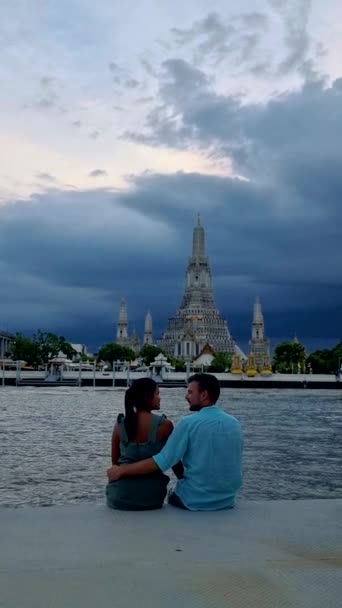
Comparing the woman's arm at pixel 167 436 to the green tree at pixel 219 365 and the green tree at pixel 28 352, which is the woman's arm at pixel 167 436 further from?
the green tree at pixel 219 365

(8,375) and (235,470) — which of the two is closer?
(235,470)

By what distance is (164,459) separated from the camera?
236 inches

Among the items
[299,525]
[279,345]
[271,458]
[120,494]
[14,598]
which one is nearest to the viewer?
[14,598]

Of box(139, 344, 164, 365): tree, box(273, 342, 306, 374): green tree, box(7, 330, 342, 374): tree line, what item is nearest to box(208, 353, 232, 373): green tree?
box(7, 330, 342, 374): tree line

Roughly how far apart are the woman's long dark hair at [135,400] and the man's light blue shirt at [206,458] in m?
0.35

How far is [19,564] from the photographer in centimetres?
438

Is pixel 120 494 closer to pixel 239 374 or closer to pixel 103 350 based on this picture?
pixel 239 374

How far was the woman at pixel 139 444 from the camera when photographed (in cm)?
602

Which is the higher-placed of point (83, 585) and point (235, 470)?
point (235, 470)

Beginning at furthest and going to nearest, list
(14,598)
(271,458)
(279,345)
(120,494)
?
(279,345) → (271,458) → (120,494) → (14,598)

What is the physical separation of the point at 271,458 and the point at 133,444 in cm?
1081

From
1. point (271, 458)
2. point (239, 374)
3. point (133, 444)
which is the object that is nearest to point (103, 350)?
point (239, 374)

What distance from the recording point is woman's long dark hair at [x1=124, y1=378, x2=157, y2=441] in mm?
6172

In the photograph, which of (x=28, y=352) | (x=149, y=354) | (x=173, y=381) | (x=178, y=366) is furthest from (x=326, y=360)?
(x=28, y=352)
